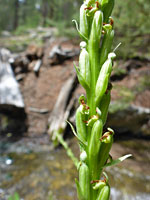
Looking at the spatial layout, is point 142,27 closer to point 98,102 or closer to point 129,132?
point 129,132

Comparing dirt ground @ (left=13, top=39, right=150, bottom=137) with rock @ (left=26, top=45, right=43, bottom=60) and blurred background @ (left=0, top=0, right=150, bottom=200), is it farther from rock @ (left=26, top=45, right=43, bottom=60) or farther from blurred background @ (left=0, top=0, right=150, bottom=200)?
rock @ (left=26, top=45, right=43, bottom=60)

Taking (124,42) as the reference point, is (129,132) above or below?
below

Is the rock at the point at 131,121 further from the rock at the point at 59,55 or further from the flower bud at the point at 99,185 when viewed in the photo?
the flower bud at the point at 99,185

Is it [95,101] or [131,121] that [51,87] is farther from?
[95,101]

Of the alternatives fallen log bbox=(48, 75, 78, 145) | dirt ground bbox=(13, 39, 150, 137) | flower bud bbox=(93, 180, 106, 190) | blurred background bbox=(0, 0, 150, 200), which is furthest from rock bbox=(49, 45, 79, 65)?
flower bud bbox=(93, 180, 106, 190)

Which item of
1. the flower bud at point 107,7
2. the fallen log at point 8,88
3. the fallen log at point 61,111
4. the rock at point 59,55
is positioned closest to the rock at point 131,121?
the fallen log at point 61,111

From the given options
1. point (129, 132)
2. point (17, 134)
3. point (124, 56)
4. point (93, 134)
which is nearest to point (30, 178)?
point (17, 134)
